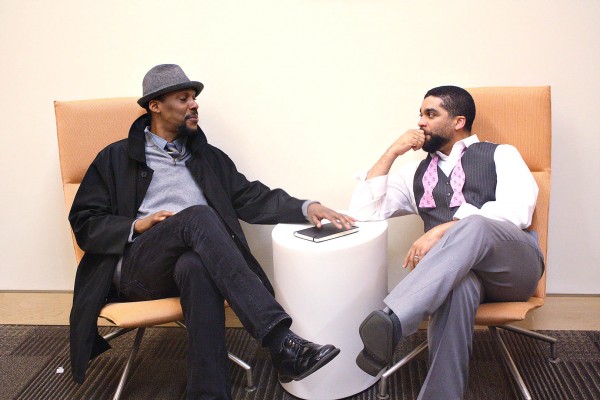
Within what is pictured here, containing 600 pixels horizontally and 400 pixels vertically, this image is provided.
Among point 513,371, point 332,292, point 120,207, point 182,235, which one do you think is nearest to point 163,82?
point 120,207

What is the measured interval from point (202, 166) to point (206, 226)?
0.46m

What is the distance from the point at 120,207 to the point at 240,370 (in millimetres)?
807

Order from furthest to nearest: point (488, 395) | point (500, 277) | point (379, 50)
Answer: point (379, 50), point (488, 395), point (500, 277)

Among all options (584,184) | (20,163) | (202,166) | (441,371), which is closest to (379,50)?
(202,166)

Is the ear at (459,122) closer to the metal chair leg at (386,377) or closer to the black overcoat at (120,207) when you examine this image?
the black overcoat at (120,207)

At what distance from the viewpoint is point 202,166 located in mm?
2383

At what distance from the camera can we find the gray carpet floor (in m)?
2.17

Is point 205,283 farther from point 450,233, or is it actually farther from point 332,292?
point 450,233

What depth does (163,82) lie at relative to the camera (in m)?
2.30

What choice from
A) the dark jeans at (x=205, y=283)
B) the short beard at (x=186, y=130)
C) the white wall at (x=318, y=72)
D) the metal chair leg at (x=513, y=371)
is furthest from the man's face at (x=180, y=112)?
the metal chair leg at (x=513, y=371)

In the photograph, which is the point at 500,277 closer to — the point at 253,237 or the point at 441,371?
the point at 441,371

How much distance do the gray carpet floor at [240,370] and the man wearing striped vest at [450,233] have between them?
404 mm

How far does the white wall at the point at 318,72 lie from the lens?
242cm

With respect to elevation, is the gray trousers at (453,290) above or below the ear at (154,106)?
below
